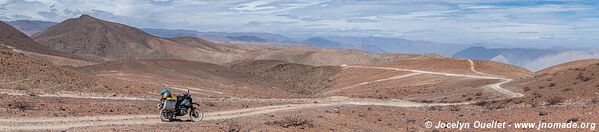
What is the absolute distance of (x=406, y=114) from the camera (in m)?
26.0

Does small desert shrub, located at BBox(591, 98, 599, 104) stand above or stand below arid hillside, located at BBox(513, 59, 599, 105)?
above

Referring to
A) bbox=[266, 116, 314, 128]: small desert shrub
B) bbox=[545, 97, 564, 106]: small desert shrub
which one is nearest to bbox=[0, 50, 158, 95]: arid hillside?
bbox=[266, 116, 314, 128]: small desert shrub

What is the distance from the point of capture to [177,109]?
851 inches

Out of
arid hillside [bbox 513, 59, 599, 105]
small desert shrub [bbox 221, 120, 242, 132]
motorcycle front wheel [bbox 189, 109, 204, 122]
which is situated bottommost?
arid hillside [bbox 513, 59, 599, 105]

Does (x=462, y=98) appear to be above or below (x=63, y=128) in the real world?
below

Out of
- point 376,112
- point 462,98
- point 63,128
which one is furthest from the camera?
point 462,98

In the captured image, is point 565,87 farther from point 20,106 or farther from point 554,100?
point 20,106

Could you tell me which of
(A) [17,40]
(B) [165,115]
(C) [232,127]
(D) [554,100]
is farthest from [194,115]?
(A) [17,40]

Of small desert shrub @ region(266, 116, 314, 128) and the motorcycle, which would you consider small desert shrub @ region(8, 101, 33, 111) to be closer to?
the motorcycle

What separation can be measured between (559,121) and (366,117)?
8.14m

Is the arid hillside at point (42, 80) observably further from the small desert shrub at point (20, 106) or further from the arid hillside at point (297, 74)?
the arid hillside at point (297, 74)

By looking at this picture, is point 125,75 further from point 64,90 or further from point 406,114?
point 406,114

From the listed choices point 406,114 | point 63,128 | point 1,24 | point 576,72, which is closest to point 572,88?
point 576,72

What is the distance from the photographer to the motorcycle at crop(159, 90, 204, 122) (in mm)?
21344
